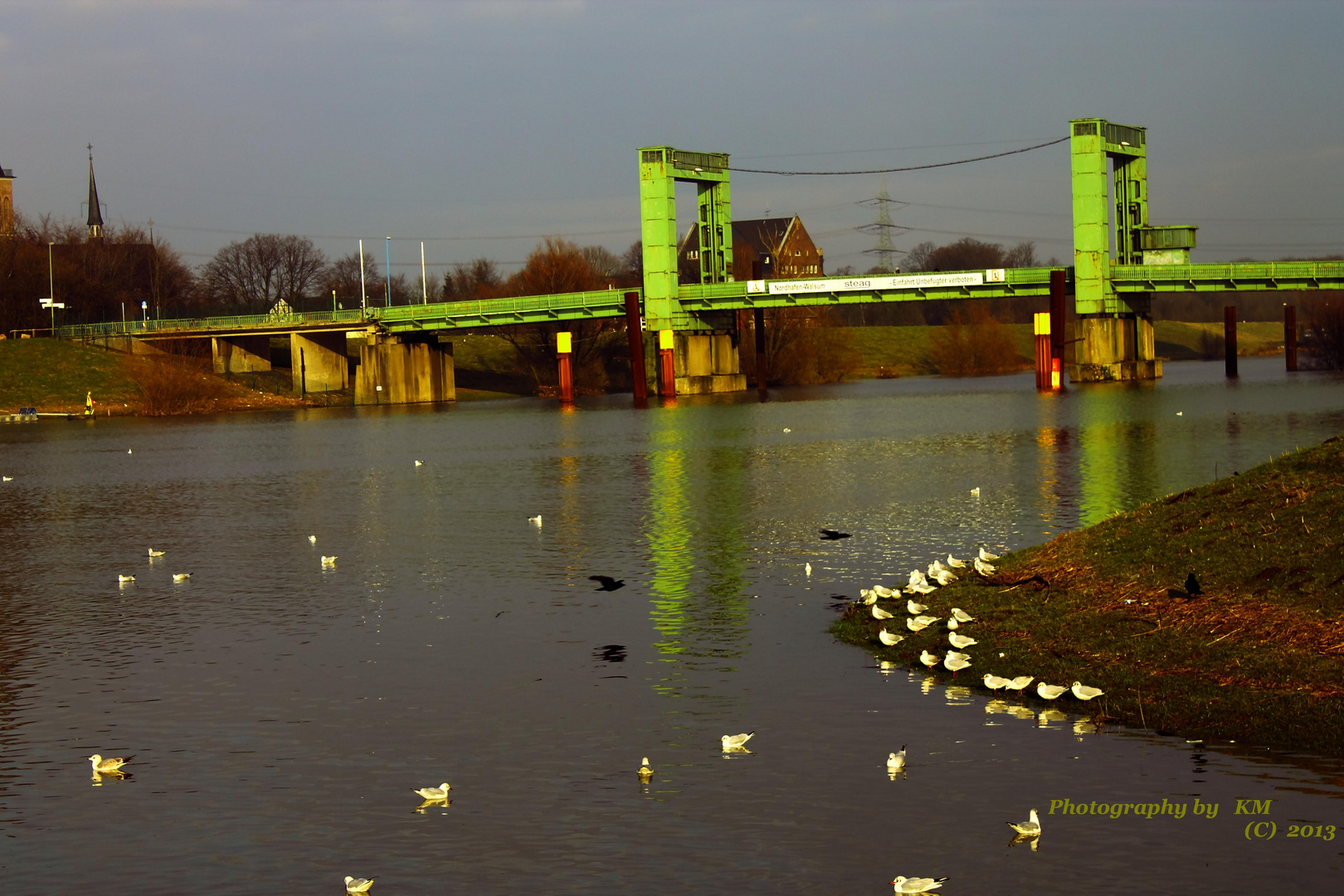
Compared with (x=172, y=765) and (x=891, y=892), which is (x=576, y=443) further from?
(x=891, y=892)

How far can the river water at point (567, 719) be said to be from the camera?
11.7 m

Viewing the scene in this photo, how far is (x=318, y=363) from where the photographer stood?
143750 millimetres

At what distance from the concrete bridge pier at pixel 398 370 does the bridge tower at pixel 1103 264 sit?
2473 inches

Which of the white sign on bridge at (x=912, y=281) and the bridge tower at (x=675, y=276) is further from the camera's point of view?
the bridge tower at (x=675, y=276)

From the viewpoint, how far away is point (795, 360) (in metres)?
148

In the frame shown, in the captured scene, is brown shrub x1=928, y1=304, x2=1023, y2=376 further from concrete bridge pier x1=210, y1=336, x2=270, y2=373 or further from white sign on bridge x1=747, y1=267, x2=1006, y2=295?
concrete bridge pier x1=210, y1=336, x2=270, y2=373

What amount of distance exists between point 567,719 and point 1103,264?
107 meters

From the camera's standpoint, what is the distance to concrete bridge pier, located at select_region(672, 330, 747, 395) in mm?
124750

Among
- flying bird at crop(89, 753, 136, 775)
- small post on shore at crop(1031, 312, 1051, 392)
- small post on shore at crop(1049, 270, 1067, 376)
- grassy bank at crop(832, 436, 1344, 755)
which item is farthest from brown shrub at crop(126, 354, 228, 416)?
flying bird at crop(89, 753, 136, 775)

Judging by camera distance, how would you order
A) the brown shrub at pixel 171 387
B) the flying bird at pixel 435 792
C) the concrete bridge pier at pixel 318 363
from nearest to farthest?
the flying bird at pixel 435 792
the brown shrub at pixel 171 387
the concrete bridge pier at pixel 318 363

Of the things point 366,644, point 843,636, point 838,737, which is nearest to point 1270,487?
point 843,636

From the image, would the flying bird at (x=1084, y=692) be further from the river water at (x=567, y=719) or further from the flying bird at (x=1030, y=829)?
the flying bird at (x=1030, y=829)

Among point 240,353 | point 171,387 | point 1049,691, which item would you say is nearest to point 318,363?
point 240,353

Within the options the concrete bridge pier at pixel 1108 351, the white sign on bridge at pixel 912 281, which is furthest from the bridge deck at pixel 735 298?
the concrete bridge pier at pixel 1108 351
